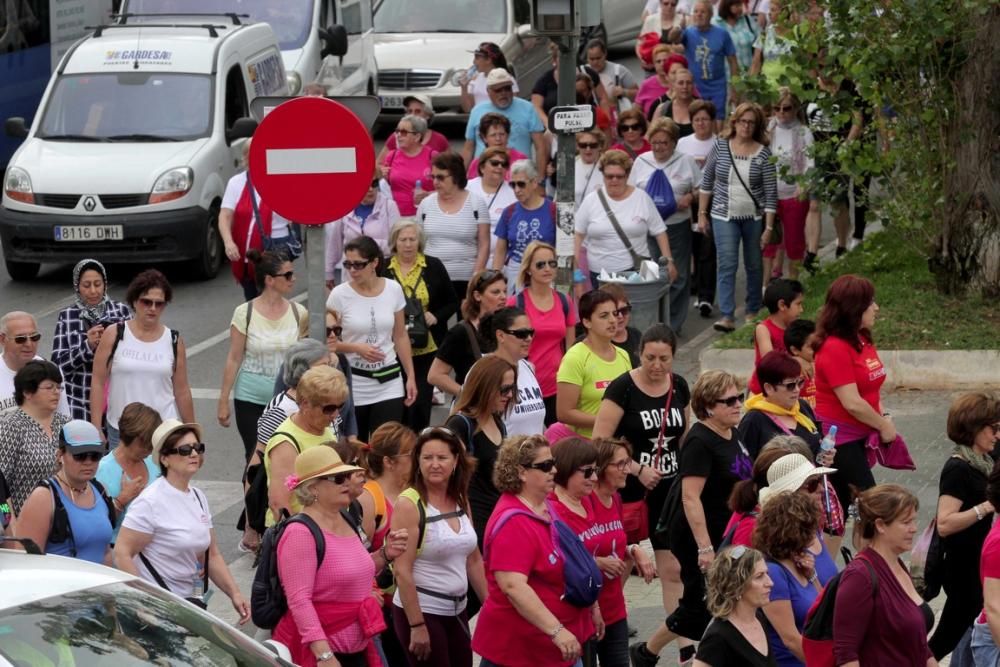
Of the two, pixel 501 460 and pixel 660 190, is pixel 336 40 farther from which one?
pixel 501 460

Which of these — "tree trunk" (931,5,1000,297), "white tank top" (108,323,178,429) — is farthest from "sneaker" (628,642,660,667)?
"tree trunk" (931,5,1000,297)

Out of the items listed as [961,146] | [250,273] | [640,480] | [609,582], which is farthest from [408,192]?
[609,582]

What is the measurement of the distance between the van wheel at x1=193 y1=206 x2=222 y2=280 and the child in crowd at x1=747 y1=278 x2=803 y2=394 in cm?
801

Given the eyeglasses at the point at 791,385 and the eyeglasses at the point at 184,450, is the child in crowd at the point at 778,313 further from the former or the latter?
the eyeglasses at the point at 184,450

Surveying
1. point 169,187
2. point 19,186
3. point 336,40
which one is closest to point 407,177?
point 169,187

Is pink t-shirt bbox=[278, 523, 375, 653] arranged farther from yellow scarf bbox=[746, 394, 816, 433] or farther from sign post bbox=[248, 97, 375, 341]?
yellow scarf bbox=[746, 394, 816, 433]

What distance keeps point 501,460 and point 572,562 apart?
515 millimetres

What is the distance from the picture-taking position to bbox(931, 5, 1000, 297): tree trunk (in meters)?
14.0

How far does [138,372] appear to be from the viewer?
35.7 feet

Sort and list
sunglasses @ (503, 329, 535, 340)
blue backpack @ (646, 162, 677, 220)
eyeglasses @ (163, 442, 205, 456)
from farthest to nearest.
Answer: blue backpack @ (646, 162, 677, 220), sunglasses @ (503, 329, 535, 340), eyeglasses @ (163, 442, 205, 456)

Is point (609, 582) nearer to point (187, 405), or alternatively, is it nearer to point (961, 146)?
point (187, 405)

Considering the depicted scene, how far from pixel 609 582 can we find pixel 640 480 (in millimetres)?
1281

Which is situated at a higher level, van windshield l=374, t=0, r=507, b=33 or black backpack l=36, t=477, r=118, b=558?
van windshield l=374, t=0, r=507, b=33

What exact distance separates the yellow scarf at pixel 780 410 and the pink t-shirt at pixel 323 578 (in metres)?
2.53
